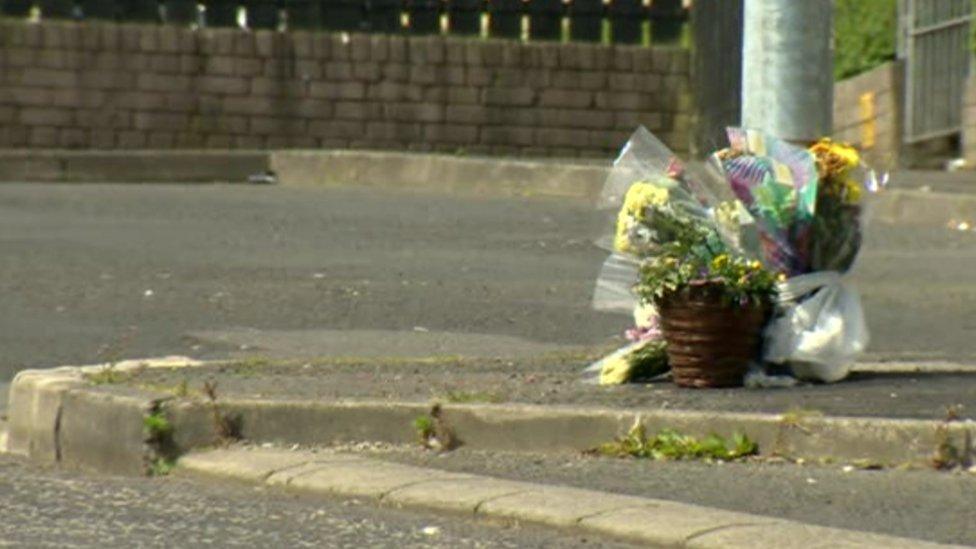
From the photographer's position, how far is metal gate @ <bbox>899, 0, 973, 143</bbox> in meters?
20.6

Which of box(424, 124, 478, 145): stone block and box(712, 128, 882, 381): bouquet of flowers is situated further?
box(424, 124, 478, 145): stone block

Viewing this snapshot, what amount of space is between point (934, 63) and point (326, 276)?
9.66m

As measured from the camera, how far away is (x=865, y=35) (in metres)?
21.7

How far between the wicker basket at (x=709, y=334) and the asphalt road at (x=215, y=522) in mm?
1458

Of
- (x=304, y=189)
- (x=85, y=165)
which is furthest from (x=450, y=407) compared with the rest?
(x=85, y=165)

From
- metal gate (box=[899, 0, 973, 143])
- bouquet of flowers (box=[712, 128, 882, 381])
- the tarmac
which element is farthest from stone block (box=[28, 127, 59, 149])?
bouquet of flowers (box=[712, 128, 882, 381])

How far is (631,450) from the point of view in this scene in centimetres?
706

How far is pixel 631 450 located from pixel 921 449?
2.76 ft

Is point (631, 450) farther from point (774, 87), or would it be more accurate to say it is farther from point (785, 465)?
point (774, 87)

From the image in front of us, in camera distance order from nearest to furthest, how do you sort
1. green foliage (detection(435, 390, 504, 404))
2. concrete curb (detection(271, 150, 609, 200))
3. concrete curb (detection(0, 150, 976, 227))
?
1. green foliage (detection(435, 390, 504, 404))
2. concrete curb (detection(271, 150, 609, 200))
3. concrete curb (detection(0, 150, 976, 227))

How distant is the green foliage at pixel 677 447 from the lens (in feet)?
22.9

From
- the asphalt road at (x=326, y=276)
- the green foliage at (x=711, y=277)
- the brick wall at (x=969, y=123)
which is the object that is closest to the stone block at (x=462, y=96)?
the brick wall at (x=969, y=123)

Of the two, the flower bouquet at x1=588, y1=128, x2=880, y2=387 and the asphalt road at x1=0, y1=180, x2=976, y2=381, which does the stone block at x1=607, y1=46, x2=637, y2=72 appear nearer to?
the asphalt road at x1=0, y1=180, x2=976, y2=381

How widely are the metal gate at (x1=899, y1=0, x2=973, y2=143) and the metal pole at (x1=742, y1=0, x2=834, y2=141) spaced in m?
13.1
